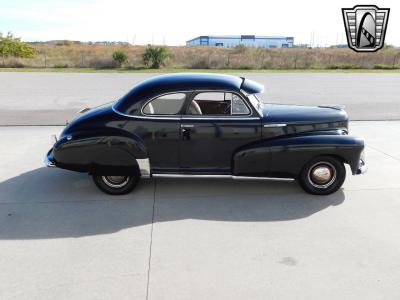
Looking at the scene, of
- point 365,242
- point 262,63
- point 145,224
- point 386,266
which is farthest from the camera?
point 262,63

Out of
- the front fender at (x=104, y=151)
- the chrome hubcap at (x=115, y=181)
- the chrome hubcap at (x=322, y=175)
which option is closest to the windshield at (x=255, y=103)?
the chrome hubcap at (x=322, y=175)

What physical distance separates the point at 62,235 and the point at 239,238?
6.48 ft

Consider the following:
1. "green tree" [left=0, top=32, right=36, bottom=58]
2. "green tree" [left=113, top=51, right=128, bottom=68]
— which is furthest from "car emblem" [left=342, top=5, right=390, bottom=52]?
"green tree" [left=0, top=32, right=36, bottom=58]

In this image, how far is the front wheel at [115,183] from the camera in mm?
4922

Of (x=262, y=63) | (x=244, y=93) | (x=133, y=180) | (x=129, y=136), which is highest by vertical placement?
(x=262, y=63)

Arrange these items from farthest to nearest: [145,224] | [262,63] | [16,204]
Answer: [262,63] < [16,204] < [145,224]

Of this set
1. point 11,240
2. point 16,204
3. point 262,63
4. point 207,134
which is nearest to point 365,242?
point 207,134

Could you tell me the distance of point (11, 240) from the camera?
3.82 metres

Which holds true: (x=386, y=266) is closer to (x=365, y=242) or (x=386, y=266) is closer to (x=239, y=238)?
(x=365, y=242)

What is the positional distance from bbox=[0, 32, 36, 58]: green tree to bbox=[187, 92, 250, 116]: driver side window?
35.1 metres

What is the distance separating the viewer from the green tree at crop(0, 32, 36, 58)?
3438 cm

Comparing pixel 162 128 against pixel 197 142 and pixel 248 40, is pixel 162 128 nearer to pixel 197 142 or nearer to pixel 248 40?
pixel 197 142

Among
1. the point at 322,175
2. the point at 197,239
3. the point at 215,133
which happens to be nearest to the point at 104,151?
the point at 215,133

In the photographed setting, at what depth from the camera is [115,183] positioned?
16.2 feet
